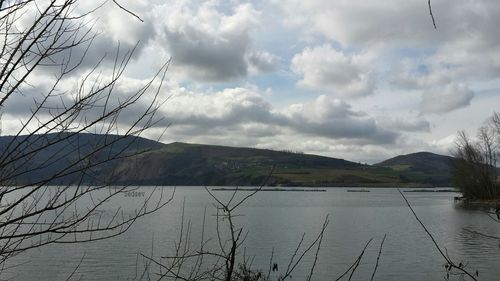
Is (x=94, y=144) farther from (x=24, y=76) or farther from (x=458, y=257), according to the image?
(x=458, y=257)

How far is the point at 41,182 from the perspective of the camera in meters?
2.74

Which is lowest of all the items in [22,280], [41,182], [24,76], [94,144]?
[22,280]

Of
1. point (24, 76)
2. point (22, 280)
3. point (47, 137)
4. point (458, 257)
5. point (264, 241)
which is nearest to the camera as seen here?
point (24, 76)

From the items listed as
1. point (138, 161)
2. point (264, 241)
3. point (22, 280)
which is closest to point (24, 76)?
point (138, 161)

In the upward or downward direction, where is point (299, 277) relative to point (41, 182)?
downward

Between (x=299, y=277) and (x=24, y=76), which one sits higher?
(x=24, y=76)

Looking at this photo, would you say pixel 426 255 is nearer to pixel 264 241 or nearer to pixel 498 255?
pixel 498 255

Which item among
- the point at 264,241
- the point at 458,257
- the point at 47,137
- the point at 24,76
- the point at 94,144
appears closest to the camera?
the point at 24,76

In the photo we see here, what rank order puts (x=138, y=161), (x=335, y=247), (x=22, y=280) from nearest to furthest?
(x=138, y=161) < (x=22, y=280) < (x=335, y=247)

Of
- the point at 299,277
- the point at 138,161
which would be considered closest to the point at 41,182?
the point at 138,161

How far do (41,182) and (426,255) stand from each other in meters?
33.6

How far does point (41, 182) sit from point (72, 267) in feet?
93.1

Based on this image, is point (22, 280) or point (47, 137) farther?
point (22, 280)

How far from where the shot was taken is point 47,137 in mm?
2918
